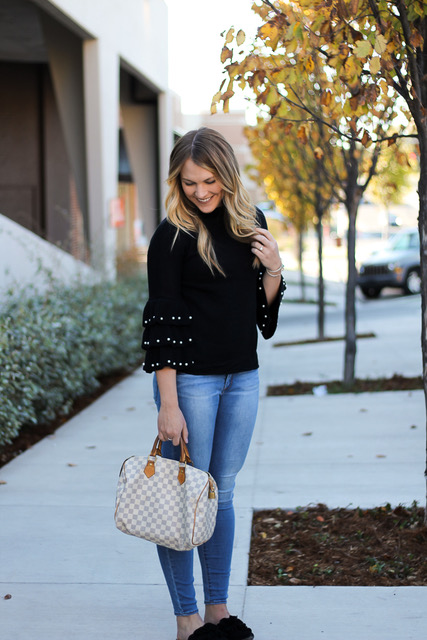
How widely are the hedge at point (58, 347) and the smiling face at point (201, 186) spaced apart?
3.12 metres

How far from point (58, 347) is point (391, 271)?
16.8 metres

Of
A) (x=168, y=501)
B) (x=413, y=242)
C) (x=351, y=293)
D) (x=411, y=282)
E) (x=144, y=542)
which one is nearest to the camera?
(x=168, y=501)

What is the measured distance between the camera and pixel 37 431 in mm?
7246

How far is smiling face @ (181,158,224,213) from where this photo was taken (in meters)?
3.02

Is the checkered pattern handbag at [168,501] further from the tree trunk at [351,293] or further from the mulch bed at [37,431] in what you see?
the tree trunk at [351,293]

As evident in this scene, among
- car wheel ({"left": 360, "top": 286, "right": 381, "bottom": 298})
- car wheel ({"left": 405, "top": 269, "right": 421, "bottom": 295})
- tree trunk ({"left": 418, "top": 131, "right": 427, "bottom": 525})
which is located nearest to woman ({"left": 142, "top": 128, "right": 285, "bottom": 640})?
tree trunk ({"left": 418, "top": 131, "right": 427, "bottom": 525})

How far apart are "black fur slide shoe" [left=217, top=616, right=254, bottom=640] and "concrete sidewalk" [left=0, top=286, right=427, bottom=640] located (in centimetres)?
17

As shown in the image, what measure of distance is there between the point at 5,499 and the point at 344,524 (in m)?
2.05

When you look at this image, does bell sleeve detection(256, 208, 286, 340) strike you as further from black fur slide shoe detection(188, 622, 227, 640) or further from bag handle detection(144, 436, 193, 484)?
black fur slide shoe detection(188, 622, 227, 640)

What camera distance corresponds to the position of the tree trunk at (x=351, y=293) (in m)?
8.59

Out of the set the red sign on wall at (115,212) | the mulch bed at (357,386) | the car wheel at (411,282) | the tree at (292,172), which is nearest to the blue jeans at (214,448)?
the mulch bed at (357,386)

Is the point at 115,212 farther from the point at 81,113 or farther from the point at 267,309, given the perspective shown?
the point at 267,309

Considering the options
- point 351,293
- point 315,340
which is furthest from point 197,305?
point 315,340

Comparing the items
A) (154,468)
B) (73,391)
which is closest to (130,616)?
(154,468)
